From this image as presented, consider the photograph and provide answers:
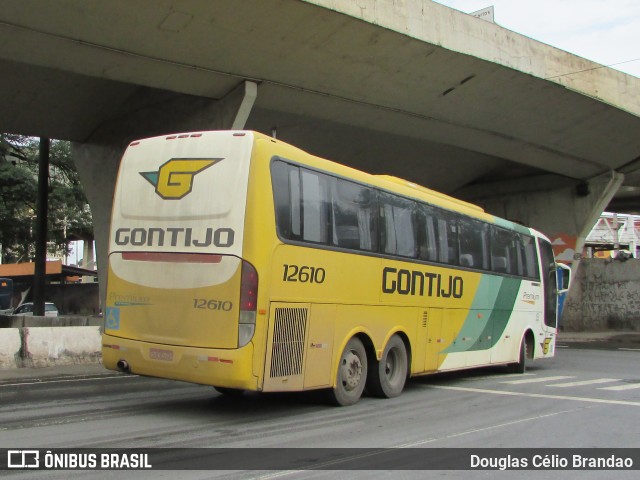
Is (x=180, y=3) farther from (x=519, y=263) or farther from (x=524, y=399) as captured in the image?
(x=524, y=399)

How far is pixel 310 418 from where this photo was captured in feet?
27.5

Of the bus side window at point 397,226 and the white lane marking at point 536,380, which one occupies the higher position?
the bus side window at point 397,226

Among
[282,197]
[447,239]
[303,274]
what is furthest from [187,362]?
[447,239]

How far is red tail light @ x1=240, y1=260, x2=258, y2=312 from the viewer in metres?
7.53

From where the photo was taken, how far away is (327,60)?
53.4 feet

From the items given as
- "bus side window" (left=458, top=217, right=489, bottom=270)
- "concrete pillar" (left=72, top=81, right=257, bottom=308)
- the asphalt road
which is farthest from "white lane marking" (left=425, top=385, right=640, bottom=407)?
"concrete pillar" (left=72, top=81, right=257, bottom=308)

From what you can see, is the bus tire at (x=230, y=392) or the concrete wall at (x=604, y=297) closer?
the bus tire at (x=230, y=392)

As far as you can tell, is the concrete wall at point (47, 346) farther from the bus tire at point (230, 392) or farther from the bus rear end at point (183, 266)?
the bus rear end at point (183, 266)

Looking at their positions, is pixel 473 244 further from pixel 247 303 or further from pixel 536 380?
pixel 247 303

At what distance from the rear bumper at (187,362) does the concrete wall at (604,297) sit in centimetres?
2771

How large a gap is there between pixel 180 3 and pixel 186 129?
19.3 feet

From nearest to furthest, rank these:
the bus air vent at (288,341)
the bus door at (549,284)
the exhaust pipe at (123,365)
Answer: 1. the bus air vent at (288,341)
2. the exhaust pipe at (123,365)
3. the bus door at (549,284)

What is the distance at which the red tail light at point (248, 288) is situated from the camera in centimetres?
753

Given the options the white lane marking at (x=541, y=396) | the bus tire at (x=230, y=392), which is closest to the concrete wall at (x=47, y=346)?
the bus tire at (x=230, y=392)
